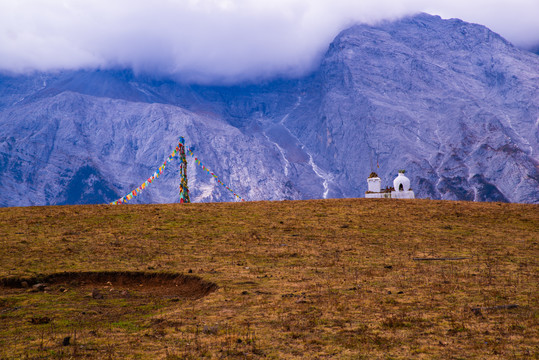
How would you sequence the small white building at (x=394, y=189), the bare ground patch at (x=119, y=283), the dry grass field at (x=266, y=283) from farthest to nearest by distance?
the small white building at (x=394, y=189) < the bare ground patch at (x=119, y=283) < the dry grass field at (x=266, y=283)

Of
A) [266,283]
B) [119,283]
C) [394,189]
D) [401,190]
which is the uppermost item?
[394,189]

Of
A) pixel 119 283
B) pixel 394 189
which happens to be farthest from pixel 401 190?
pixel 119 283

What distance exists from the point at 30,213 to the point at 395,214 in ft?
89.3

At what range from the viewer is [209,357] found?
11703 mm

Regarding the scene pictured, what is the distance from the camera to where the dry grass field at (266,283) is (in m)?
12.6

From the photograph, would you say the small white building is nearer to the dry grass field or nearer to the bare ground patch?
the dry grass field

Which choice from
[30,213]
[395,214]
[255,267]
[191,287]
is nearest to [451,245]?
[395,214]

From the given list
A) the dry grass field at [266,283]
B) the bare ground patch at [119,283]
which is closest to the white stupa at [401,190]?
the dry grass field at [266,283]

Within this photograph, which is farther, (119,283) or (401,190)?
(401,190)

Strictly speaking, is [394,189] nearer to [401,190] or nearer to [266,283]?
[401,190]

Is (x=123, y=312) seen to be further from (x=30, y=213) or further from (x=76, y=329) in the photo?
(x=30, y=213)

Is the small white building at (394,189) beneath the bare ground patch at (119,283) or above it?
above

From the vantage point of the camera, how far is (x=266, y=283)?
19.8 metres

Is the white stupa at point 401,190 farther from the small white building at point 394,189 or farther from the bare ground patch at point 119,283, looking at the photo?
the bare ground patch at point 119,283
